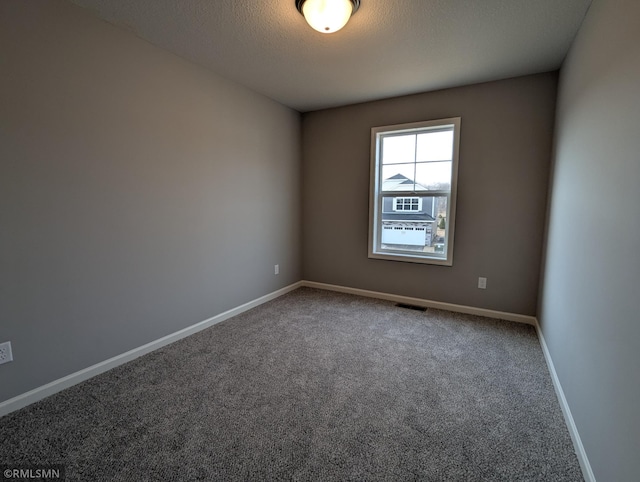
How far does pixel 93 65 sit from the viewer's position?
1.96 meters

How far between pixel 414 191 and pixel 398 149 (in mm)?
556

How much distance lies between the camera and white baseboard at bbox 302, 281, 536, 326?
10.0 feet

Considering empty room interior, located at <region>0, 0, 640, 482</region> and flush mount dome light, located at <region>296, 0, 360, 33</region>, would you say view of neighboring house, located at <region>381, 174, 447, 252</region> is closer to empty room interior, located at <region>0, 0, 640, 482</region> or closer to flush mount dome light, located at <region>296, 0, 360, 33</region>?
empty room interior, located at <region>0, 0, 640, 482</region>

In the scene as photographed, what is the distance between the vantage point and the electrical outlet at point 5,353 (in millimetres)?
1660

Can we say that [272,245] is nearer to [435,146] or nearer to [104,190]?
[104,190]

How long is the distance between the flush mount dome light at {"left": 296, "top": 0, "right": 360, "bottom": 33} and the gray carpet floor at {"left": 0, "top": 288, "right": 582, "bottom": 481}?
2315mm

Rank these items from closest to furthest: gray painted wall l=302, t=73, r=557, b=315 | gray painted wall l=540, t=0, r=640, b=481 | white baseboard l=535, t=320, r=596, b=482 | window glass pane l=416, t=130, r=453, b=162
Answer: gray painted wall l=540, t=0, r=640, b=481 < white baseboard l=535, t=320, r=596, b=482 < gray painted wall l=302, t=73, r=557, b=315 < window glass pane l=416, t=130, r=453, b=162

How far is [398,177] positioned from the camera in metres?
3.62

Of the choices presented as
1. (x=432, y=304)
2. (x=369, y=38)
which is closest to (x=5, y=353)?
(x=369, y=38)

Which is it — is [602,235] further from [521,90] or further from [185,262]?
[185,262]

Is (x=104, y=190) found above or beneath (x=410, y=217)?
above

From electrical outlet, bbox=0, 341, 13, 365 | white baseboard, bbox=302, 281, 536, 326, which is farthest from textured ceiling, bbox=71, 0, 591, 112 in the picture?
white baseboard, bbox=302, 281, 536, 326

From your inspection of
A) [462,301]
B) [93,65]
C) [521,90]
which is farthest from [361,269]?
[93,65]

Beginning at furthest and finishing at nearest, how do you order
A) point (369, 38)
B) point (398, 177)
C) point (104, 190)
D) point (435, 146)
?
point (398, 177) → point (435, 146) → point (369, 38) → point (104, 190)
